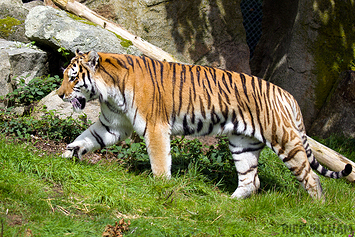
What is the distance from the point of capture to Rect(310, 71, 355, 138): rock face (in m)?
6.68

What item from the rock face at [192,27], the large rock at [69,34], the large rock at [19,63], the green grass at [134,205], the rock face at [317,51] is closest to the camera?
the green grass at [134,205]


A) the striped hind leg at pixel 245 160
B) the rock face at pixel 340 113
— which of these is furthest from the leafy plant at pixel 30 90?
the rock face at pixel 340 113

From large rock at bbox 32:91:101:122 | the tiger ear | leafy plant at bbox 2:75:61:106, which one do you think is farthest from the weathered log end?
leafy plant at bbox 2:75:61:106

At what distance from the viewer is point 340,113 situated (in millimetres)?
6805

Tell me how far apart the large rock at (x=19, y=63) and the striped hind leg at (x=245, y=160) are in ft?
12.5

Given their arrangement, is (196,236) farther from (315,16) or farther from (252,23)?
(252,23)

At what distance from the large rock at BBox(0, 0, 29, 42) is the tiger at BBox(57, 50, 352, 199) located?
3754 millimetres

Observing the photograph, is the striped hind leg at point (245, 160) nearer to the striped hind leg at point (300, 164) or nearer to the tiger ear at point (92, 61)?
the striped hind leg at point (300, 164)

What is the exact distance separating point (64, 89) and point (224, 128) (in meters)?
1.96

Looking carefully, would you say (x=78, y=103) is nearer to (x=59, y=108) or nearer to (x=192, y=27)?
(x=59, y=108)

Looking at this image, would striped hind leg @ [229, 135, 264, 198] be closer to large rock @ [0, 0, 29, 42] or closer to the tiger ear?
the tiger ear

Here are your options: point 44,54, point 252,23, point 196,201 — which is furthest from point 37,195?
point 252,23

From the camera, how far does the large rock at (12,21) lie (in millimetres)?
6961

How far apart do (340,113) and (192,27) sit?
371 cm
